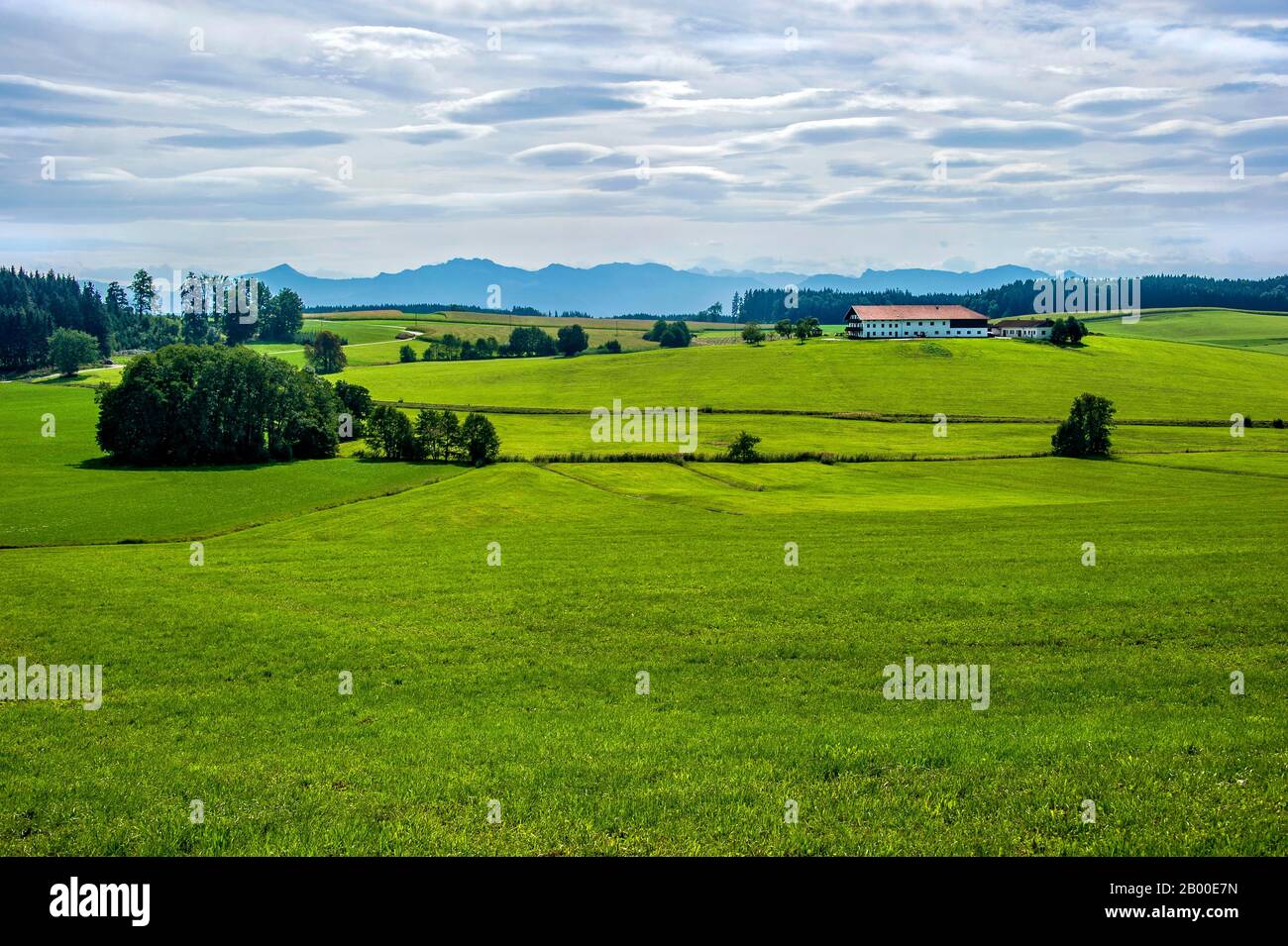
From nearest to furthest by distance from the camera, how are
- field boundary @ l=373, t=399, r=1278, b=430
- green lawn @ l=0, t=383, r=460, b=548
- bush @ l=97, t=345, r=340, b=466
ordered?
green lawn @ l=0, t=383, r=460, b=548 → bush @ l=97, t=345, r=340, b=466 → field boundary @ l=373, t=399, r=1278, b=430

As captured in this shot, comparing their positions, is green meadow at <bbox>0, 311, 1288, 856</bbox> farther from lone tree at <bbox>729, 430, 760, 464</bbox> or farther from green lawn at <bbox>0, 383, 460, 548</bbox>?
lone tree at <bbox>729, 430, 760, 464</bbox>

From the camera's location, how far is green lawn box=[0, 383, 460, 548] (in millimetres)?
62188

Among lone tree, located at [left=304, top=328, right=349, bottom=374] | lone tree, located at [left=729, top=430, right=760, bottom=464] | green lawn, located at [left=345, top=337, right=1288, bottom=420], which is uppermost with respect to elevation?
lone tree, located at [left=304, top=328, right=349, bottom=374]

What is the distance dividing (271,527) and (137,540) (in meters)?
8.25

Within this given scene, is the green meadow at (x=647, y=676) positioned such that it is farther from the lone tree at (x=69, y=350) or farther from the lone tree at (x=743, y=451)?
the lone tree at (x=69, y=350)

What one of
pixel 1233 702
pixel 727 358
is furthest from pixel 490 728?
pixel 727 358

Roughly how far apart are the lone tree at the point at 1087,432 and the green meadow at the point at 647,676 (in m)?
24.8

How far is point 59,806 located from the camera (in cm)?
1507

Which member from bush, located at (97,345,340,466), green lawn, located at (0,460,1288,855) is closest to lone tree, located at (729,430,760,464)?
green lawn, located at (0,460,1288,855)

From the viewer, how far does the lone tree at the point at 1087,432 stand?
96.3 meters

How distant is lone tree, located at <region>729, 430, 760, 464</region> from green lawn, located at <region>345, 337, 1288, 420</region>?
117 ft

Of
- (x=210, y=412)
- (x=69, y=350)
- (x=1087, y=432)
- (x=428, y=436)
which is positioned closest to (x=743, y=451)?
(x=428, y=436)
